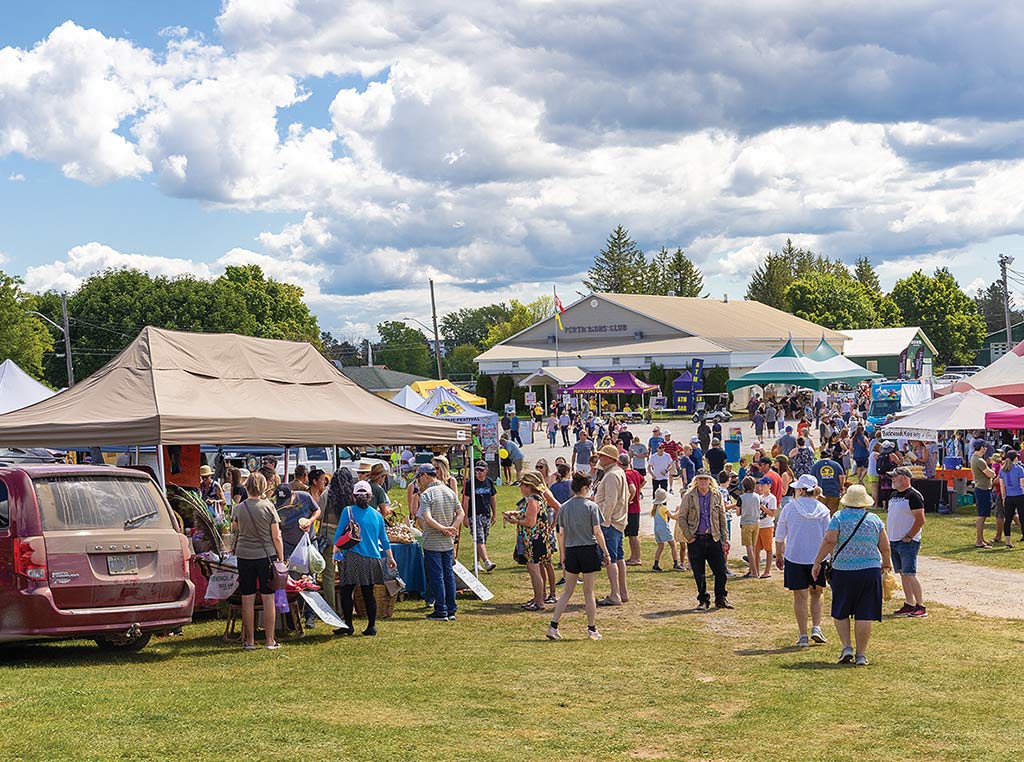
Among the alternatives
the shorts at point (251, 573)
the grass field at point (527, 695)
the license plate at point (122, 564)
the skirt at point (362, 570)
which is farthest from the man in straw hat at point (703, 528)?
the license plate at point (122, 564)

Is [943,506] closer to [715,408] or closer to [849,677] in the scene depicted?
[849,677]

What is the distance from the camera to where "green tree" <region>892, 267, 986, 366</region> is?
114m

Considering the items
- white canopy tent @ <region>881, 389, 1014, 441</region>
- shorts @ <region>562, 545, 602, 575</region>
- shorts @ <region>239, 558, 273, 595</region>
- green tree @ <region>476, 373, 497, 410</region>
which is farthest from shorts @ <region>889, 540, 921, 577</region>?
green tree @ <region>476, 373, 497, 410</region>

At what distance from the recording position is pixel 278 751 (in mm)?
7125

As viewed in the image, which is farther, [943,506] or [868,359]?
[868,359]

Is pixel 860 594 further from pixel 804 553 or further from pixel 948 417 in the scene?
pixel 948 417

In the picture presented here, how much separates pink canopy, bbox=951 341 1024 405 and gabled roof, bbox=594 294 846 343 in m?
45.1

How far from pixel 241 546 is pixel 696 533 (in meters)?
5.45

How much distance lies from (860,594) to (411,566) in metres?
5.92

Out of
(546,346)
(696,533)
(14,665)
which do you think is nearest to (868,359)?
(546,346)

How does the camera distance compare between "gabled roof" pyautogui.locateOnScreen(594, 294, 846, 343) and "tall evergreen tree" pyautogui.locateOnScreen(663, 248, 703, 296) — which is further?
"tall evergreen tree" pyautogui.locateOnScreen(663, 248, 703, 296)

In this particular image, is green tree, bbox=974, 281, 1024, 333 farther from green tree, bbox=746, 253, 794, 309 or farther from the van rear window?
the van rear window

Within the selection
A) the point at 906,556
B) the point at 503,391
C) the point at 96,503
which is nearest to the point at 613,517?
the point at 906,556

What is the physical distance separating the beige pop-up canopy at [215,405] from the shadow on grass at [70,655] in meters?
2.31
